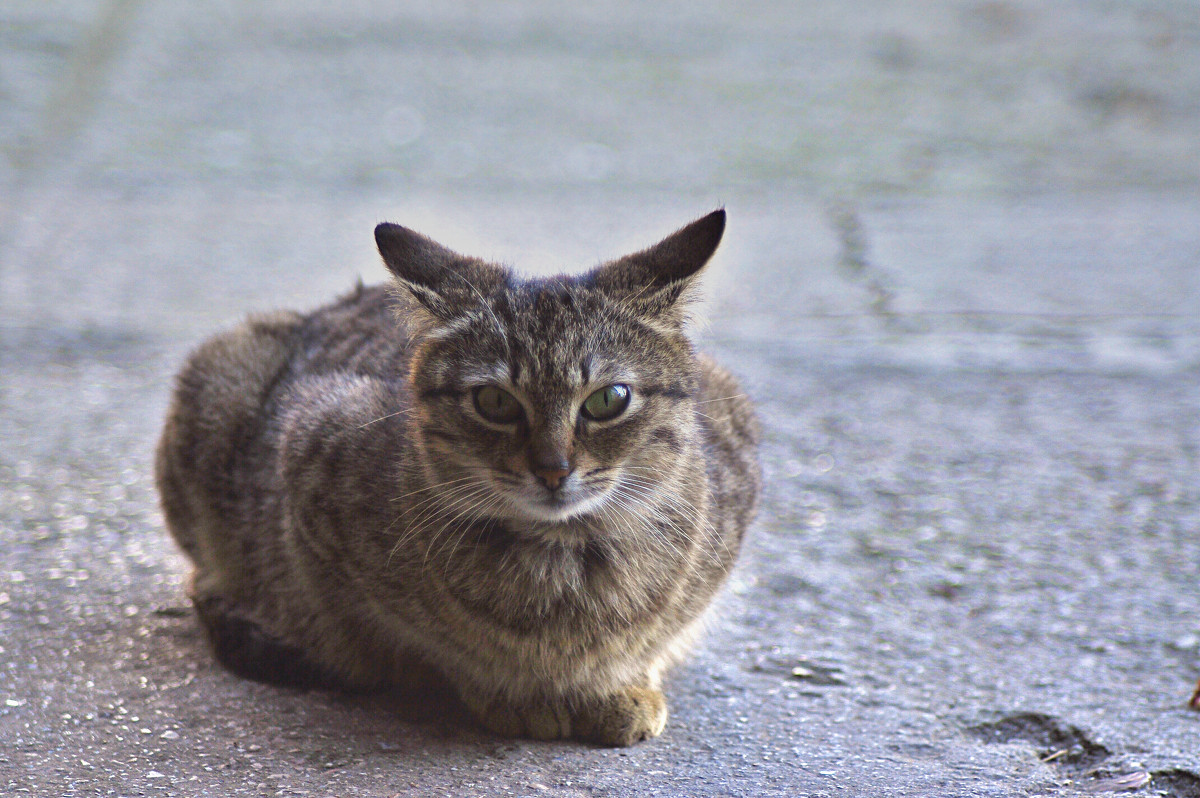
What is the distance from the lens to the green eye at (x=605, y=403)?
2.23 metres

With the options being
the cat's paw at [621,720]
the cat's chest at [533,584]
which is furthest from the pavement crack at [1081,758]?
the cat's chest at [533,584]

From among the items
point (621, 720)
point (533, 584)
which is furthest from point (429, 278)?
point (621, 720)

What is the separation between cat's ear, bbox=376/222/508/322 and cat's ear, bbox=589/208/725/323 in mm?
242

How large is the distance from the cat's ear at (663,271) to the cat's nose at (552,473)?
0.41 meters

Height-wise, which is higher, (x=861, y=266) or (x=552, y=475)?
(x=552, y=475)

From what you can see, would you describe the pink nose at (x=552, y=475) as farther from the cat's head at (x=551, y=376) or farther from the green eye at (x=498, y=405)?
the green eye at (x=498, y=405)

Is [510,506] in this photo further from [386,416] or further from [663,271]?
[663,271]

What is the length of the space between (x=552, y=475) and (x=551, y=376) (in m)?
0.19

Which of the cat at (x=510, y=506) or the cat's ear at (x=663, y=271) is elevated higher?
the cat's ear at (x=663, y=271)

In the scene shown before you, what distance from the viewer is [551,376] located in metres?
2.18

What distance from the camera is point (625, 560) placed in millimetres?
2342

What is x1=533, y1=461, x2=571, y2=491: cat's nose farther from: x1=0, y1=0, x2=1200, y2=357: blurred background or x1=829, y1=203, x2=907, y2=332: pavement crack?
x1=829, y1=203, x2=907, y2=332: pavement crack

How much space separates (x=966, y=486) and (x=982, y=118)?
198 inches

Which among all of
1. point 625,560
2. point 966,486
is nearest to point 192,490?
point 625,560
